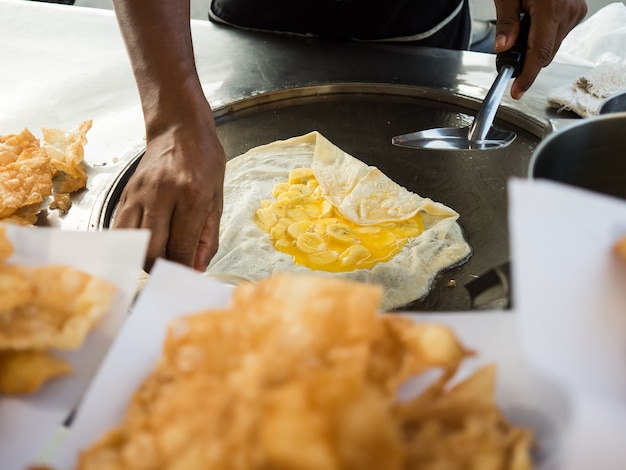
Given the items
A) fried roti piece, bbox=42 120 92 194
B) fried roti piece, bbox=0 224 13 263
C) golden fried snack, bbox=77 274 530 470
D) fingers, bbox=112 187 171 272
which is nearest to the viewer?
golden fried snack, bbox=77 274 530 470

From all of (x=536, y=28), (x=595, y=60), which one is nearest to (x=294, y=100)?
(x=536, y=28)

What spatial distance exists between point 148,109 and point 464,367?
1.08 m

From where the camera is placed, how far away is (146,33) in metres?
1.44

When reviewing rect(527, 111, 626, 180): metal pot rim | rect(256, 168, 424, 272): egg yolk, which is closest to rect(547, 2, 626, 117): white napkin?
rect(256, 168, 424, 272): egg yolk

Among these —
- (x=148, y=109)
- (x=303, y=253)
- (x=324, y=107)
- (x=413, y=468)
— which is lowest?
(x=303, y=253)

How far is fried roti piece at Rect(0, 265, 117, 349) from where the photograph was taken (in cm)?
58

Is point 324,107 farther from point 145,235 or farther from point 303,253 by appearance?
point 145,235

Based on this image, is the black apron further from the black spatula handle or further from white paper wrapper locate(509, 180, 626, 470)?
white paper wrapper locate(509, 180, 626, 470)

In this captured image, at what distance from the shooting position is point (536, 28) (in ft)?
5.60

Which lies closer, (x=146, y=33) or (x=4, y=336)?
(x=4, y=336)

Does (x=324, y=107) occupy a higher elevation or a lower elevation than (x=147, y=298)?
lower

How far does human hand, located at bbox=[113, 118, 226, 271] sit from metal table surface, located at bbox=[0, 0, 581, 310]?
40cm

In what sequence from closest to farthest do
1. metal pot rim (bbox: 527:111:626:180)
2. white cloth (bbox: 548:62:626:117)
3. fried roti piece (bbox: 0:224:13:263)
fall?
1. fried roti piece (bbox: 0:224:13:263)
2. metal pot rim (bbox: 527:111:626:180)
3. white cloth (bbox: 548:62:626:117)

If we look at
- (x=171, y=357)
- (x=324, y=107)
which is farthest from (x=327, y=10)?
(x=171, y=357)
